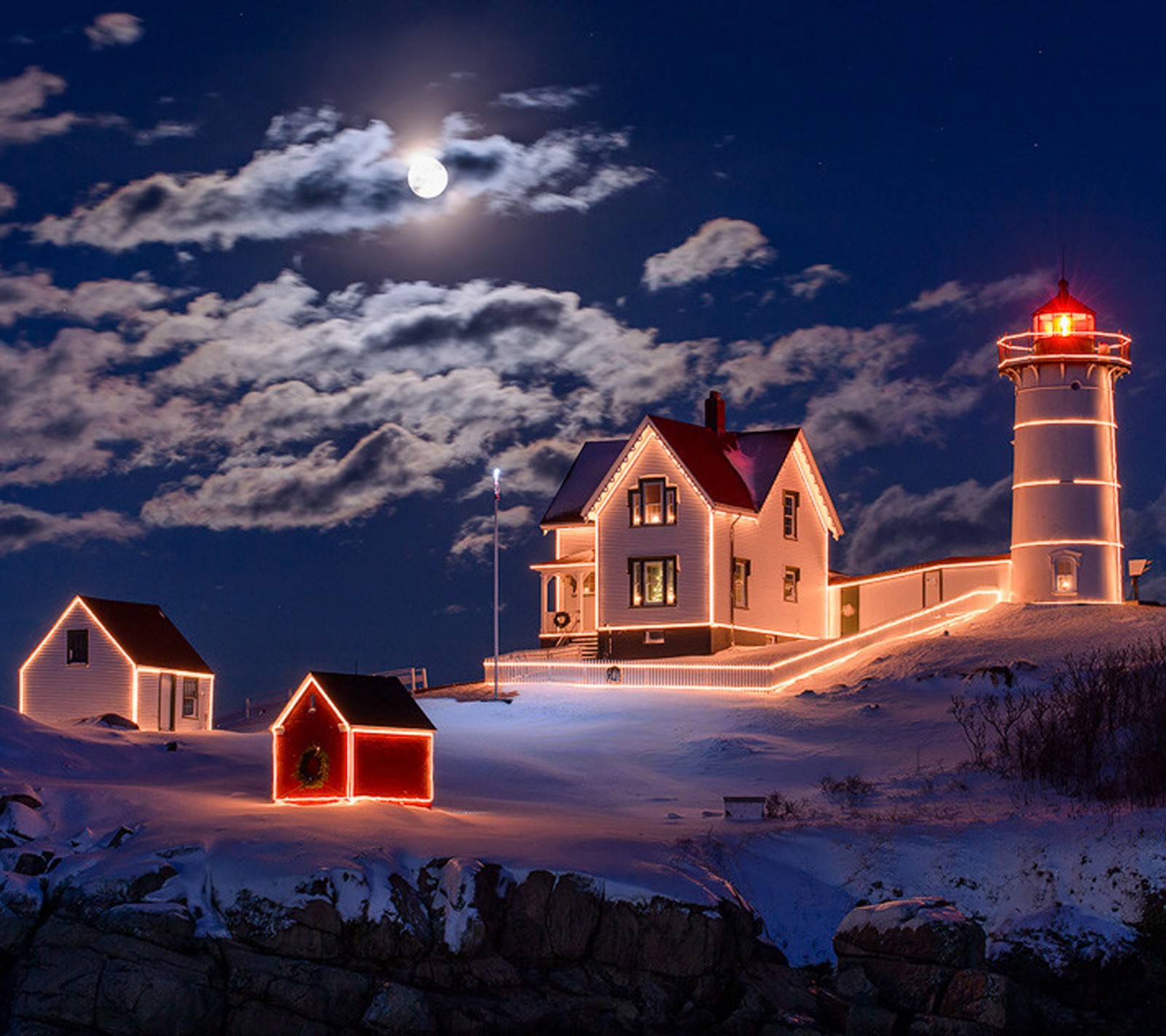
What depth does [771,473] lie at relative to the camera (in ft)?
236

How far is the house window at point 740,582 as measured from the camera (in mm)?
69887

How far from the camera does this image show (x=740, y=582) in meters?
70.4

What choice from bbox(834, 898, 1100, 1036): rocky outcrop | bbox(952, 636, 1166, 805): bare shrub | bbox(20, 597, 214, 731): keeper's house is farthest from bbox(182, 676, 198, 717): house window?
bbox(834, 898, 1100, 1036): rocky outcrop

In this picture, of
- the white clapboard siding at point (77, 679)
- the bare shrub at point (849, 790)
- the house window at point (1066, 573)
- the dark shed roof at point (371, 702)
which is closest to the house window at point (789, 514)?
the house window at point (1066, 573)

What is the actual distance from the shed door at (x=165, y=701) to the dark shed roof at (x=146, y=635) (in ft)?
1.32

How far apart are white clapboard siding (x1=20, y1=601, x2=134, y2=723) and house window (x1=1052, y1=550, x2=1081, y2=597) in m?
31.7

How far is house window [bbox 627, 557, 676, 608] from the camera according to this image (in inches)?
2729

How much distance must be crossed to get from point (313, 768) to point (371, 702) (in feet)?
6.63

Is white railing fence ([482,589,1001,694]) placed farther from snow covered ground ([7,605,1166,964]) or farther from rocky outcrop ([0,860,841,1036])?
rocky outcrop ([0,860,841,1036])

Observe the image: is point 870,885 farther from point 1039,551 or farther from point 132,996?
point 1039,551

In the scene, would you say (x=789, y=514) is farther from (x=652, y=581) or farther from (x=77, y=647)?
(x=77, y=647)

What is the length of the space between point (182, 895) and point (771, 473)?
42290 millimetres

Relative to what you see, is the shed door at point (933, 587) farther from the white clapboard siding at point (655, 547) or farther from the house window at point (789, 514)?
the white clapboard siding at point (655, 547)

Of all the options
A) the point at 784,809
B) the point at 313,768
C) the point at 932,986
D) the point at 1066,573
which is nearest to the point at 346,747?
the point at 313,768
